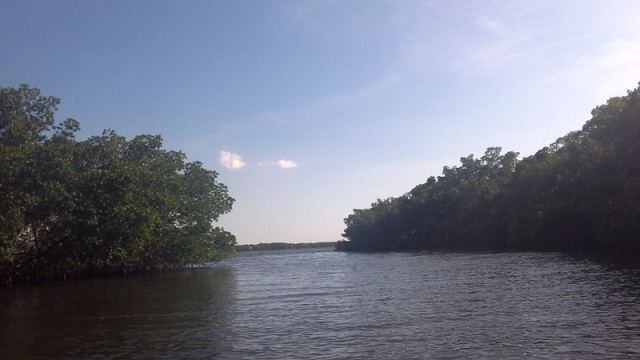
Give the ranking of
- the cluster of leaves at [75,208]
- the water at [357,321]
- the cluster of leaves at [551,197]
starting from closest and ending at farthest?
the water at [357,321], the cluster of leaves at [75,208], the cluster of leaves at [551,197]

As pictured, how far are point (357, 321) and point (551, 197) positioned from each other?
4984cm

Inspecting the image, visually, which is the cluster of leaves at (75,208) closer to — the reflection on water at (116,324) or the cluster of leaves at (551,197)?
the reflection on water at (116,324)

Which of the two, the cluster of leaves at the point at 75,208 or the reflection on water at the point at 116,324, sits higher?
the cluster of leaves at the point at 75,208

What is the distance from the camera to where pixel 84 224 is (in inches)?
1719

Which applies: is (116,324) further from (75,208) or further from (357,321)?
(75,208)

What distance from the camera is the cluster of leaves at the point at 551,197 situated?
48625mm

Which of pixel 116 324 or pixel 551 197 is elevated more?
pixel 551 197

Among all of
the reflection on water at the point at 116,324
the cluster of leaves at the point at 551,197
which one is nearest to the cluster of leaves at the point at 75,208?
the reflection on water at the point at 116,324

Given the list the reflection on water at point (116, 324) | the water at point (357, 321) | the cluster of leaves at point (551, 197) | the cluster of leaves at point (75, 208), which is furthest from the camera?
the cluster of leaves at point (551, 197)

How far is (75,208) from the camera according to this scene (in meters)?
43.6

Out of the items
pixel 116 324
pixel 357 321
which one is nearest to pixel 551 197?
pixel 357 321

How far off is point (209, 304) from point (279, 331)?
31.4 ft

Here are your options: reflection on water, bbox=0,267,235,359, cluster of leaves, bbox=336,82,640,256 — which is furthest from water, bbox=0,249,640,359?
cluster of leaves, bbox=336,82,640,256

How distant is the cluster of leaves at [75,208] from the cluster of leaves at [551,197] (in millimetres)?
40894
